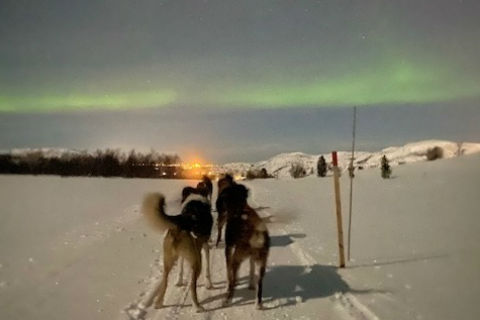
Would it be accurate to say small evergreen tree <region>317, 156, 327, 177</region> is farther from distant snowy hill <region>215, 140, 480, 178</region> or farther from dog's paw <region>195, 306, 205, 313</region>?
dog's paw <region>195, 306, 205, 313</region>

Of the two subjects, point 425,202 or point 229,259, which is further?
point 425,202

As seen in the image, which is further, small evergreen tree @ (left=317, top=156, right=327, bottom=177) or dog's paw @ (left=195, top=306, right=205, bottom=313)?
small evergreen tree @ (left=317, top=156, right=327, bottom=177)

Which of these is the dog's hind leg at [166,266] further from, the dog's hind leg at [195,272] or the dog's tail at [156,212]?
the dog's tail at [156,212]

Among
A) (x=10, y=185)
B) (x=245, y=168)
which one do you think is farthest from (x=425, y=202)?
(x=10, y=185)

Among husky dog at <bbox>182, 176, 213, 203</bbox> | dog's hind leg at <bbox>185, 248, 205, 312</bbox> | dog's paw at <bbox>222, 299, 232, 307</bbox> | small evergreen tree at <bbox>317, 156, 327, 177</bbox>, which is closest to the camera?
dog's hind leg at <bbox>185, 248, 205, 312</bbox>

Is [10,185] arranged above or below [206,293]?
above

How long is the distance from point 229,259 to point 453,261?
2.44 m

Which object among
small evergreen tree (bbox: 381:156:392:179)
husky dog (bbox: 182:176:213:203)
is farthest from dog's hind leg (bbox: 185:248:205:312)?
small evergreen tree (bbox: 381:156:392:179)

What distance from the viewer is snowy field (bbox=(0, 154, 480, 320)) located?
411cm

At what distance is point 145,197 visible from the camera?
13.7 ft

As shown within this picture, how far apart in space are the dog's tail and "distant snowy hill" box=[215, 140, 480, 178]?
141 cm

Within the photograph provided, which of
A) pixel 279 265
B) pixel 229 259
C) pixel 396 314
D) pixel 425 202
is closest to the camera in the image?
pixel 396 314

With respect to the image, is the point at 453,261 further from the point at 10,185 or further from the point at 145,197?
the point at 10,185

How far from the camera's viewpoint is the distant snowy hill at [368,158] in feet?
16.1
